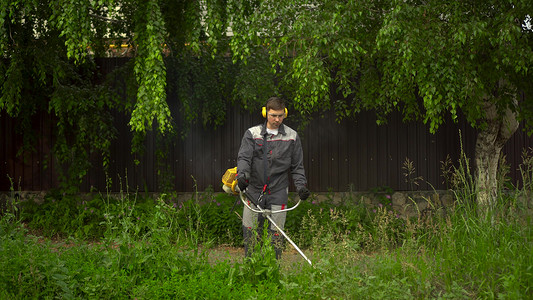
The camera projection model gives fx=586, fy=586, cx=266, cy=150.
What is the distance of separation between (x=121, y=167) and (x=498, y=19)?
655 cm

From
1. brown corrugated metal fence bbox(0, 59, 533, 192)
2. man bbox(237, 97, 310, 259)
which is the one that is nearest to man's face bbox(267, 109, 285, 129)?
man bbox(237, 97, 310, 259)

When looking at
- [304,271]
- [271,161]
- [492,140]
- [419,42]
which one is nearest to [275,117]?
[271,161]

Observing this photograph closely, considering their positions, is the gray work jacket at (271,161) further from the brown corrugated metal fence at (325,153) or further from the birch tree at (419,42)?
the brown corrugated metal fence at (325,153)

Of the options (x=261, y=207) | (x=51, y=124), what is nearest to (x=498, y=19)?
(x=261, y=207)

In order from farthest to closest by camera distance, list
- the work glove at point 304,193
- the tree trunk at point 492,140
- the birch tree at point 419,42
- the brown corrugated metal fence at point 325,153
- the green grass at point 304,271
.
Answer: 1. the brown corrugated metal fence at point 325,153
2. the tree trunk at point 492,140
3. the birch tree at point 419,42
4. the work glove at point 304,193
5. the green grass at point 304,271

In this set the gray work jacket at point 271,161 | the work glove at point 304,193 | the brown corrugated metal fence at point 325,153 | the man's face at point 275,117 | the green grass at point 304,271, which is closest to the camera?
the green grass at point 304,271

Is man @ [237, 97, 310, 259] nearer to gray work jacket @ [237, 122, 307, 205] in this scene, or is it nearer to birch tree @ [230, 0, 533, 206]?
gray work jacket @ [237, 122, 307, 205]

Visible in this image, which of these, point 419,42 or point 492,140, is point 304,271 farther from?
point 492,140

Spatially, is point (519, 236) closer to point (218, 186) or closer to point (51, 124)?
point (218, 186)

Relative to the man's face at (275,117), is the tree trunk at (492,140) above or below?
below

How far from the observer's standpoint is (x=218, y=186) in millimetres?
10078

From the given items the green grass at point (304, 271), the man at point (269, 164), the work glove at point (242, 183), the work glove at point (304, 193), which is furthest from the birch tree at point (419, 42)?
the work glove at point (242, 183)

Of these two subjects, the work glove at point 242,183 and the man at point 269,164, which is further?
the man at point 269,164

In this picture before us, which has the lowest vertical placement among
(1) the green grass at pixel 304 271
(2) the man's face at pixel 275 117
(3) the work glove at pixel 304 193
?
(1) the green grass at pixel 304 271
